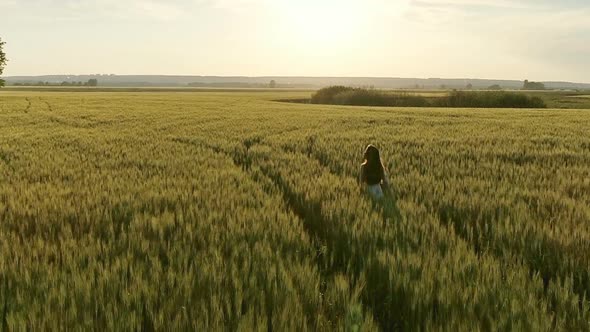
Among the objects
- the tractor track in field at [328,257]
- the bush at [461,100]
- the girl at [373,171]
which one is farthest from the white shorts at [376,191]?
the bush at [461,100]

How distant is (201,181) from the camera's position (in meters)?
7.26

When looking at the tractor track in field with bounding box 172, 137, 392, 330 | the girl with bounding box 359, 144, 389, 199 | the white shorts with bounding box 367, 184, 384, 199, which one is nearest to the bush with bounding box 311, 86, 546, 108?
the tractor track in field with bounding box 172, 137, 392, 330

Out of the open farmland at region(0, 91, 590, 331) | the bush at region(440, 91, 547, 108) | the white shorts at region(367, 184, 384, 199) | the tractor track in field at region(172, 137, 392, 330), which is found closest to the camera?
the open farmland at region(0, 91, 590, 331)

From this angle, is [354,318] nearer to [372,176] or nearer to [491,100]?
[372,176]

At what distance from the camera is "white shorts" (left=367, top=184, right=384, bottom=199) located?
5602 millimetres

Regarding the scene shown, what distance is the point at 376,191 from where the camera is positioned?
18.6ft

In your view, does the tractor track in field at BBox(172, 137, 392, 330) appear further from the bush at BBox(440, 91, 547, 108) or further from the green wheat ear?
the bush at BBox(440, 91, 547, 108)

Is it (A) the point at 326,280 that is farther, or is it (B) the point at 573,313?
(A) the point at 326,280

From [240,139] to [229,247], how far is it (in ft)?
38.2

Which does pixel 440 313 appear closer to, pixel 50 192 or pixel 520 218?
pixel 520 218

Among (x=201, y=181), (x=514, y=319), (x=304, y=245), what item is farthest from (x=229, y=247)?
(x=201, y=181)

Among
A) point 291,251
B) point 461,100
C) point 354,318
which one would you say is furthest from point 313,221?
point 461,100

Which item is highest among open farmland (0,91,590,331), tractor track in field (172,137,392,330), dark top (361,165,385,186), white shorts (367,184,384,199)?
dark top (361,165,385,186)

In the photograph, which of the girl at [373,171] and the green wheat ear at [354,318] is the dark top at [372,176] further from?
the green wheat ear at [354,318]
